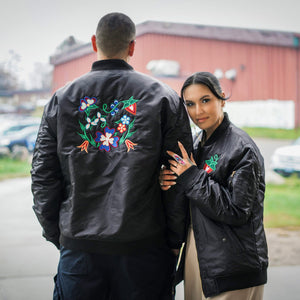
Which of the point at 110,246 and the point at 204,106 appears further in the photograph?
the point at 204,106

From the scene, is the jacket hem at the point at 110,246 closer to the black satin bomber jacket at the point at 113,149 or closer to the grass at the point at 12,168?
the black satin bomber jacket at the point at 113,149

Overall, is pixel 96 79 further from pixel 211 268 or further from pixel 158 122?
pixel 211 268

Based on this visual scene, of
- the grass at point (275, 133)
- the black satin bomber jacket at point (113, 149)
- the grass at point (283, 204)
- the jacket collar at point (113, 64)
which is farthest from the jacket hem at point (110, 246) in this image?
the grass at point (275, 133)

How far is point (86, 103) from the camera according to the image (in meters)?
1.34

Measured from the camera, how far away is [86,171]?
1.33 metres

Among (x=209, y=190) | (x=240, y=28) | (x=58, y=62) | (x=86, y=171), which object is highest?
(x=240, y=28)

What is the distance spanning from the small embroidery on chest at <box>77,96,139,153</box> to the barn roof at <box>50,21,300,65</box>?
2321 mm

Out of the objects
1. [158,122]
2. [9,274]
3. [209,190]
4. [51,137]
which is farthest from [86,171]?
[9,274]

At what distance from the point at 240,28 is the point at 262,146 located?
132 cm

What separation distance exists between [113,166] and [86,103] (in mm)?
268

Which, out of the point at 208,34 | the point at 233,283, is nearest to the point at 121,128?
the point at 233,283

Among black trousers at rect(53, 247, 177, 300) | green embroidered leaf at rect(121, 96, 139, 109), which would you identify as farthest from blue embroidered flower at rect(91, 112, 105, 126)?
black trousers at rect(53, 247, 177, 300)

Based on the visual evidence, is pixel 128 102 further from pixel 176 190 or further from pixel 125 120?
pixel 176 190

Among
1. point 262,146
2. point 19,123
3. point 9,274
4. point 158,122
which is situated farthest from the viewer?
point 262,146
